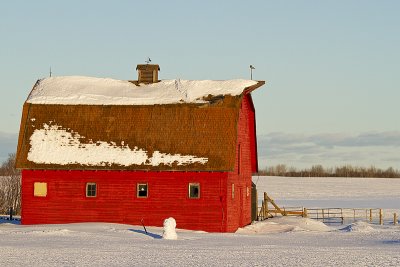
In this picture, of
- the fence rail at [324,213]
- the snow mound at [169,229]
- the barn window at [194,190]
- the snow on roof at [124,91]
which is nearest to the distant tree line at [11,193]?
the snow on roof at [124,91]

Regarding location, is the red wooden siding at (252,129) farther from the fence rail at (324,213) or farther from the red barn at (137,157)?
the fence rail at (324,213)

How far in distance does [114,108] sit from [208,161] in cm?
585

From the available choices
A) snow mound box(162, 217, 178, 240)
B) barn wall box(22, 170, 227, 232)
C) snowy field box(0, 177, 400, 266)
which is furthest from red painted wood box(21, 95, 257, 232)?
snow mound box(162, 217, 178, 240)

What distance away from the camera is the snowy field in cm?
2059

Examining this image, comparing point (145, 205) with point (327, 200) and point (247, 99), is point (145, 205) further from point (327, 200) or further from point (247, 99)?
point (327, 200)

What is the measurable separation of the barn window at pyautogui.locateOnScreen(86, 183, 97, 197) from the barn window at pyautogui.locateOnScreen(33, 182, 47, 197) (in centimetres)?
200

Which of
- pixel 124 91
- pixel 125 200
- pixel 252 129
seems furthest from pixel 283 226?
pixel 124 91

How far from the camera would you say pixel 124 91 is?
4019 centimetres

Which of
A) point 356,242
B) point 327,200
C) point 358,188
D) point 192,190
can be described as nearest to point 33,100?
point 192,190

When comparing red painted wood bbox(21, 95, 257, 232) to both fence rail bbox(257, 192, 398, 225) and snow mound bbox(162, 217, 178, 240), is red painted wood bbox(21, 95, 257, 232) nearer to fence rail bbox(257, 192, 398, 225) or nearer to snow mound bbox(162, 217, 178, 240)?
snow mound bbox(162, 217, 178, 240)

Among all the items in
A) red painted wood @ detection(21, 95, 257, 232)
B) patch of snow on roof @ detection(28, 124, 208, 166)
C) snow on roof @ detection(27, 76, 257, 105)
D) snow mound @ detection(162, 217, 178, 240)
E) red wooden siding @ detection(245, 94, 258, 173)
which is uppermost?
snow on roof @ detection(27, 76, 257, 105)

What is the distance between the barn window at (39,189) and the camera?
36.8 m

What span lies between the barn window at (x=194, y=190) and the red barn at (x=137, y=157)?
0.15 ft

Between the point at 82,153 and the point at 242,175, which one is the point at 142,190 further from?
the point at 242,175
